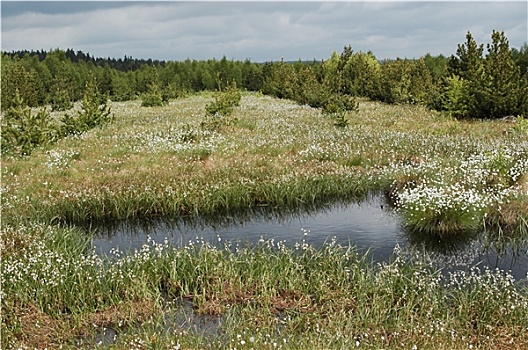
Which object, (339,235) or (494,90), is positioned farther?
(494,90)

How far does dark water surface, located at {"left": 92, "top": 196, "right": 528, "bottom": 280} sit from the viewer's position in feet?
31.0

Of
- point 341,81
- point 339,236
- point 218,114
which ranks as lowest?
point 339,236

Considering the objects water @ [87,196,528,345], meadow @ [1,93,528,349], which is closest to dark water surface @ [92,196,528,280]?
water @ [87,196,528,345]

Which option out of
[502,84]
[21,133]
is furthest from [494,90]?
[21,133]

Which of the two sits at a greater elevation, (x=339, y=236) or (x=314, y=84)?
(x=314, y=84)

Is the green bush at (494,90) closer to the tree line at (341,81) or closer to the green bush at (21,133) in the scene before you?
the tree line at (341,81)

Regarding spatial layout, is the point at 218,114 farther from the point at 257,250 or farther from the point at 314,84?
the point at 257,250

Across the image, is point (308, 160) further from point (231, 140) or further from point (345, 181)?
point (231, 140)

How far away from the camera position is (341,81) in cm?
4194

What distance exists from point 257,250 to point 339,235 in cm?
224

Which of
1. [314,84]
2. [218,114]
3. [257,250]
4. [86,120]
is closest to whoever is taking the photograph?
[257,250]

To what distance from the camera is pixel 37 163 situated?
1580 centimetres

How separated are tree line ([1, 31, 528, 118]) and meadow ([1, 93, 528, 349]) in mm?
5781

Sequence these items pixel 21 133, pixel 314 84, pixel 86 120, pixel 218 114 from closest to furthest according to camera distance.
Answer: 1. pixel 21 133
2. pixel 86 120
3. pixel 218 114
4. pixel 314 84
